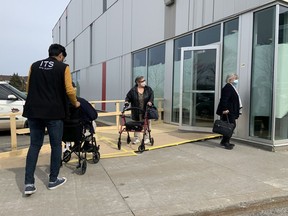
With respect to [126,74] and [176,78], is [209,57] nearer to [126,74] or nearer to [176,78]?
[176,78]

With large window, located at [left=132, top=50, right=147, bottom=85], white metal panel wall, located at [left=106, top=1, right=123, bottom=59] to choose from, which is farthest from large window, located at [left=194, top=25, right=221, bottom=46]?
white metal panel wall, located at [left=106, top=1, right=123, bottom=59]

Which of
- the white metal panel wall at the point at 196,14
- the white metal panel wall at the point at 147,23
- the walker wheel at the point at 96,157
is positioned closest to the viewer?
the walker wheel at the point at 96,157

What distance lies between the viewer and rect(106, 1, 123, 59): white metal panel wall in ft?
56.1

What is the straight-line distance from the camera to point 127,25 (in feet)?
52.5

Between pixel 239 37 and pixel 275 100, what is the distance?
191 centimetres

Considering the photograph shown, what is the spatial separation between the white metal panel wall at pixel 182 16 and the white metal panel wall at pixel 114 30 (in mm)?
6142

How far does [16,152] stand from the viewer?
702 cm

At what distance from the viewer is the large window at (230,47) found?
8508 millimetres

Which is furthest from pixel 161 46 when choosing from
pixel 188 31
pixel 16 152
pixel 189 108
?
pixel 16 152

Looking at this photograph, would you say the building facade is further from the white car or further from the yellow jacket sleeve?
the white car

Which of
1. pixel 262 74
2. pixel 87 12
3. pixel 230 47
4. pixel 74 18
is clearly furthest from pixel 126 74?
pixel 74 18

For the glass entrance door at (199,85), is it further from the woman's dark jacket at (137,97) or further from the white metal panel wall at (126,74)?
the white metal panel wall at (126,74)

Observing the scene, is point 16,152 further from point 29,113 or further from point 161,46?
point 161,46

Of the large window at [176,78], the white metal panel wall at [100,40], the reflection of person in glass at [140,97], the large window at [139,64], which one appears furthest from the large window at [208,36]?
the white metal panel wall at [100,40]
